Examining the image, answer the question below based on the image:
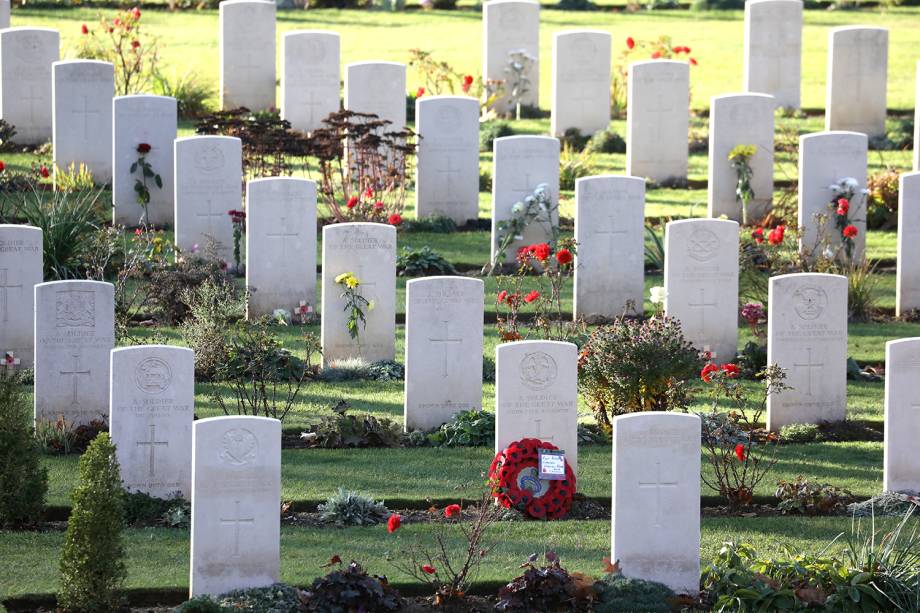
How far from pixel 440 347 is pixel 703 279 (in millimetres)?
3034

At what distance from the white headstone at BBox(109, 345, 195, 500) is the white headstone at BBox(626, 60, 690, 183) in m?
10.4

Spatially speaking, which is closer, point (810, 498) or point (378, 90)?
point (810, 498)

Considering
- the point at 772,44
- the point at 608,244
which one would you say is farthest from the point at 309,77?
the point at 608,244

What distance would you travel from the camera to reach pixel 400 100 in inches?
813

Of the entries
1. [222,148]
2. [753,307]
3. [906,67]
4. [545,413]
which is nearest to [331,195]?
[222,148]

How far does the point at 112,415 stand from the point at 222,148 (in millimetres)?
6164

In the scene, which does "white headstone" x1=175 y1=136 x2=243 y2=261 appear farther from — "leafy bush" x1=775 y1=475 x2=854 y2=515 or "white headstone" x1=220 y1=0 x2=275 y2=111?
"leafy bush" x1=775 y1=475 x2=854 y2=515

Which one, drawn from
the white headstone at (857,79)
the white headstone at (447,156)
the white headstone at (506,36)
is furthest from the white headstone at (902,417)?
the white headstone at (506,36)

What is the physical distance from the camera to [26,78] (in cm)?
2127

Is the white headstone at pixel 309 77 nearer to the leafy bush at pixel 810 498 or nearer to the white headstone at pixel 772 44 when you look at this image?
the white headstone at pixel 772 44

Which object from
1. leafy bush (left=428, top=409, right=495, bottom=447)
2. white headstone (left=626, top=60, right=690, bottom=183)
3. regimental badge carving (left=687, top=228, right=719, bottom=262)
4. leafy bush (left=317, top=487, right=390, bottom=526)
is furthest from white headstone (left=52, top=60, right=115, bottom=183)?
leafy bush (left=317, top=487, right=390, bottom=526)

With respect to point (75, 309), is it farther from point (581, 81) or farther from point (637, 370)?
point (581, 81)

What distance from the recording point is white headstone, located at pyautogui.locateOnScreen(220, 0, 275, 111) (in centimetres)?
2292

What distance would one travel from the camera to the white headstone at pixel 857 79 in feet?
73.1
